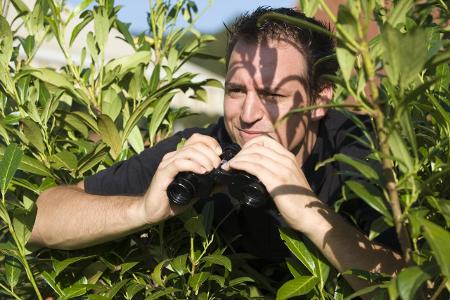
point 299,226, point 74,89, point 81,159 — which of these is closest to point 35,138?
point 81,159

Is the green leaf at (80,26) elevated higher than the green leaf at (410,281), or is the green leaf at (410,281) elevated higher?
the green leaf at (410,281)

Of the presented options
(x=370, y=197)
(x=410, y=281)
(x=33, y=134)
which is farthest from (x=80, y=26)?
(x=410, y=281)

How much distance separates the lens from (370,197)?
1313 millimetres

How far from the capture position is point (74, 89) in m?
2.47

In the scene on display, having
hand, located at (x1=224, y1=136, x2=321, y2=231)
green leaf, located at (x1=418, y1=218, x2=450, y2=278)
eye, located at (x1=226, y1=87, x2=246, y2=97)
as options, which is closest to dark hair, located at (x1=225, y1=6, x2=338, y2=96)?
eye, located at (x1=226, y1=87, x2=246, y2=97)

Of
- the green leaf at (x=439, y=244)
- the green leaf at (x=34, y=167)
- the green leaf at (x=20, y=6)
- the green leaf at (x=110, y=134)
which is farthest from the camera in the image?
the green leaf at (x=20, y=6)

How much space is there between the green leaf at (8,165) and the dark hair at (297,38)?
73cm

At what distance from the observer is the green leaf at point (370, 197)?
1304 millimetres

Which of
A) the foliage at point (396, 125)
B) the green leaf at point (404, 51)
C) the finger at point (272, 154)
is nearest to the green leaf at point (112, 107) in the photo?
the finger at point (272, 154)

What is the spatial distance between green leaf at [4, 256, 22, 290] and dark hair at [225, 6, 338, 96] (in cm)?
85

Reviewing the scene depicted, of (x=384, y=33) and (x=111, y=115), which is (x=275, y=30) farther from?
(x=384, y=33)

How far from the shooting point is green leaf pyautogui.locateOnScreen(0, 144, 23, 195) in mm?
1906

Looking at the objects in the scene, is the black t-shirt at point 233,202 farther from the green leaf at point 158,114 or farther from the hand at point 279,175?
the hand at point 279,175

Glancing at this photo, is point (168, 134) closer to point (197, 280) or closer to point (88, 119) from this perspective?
point (88, 119)
